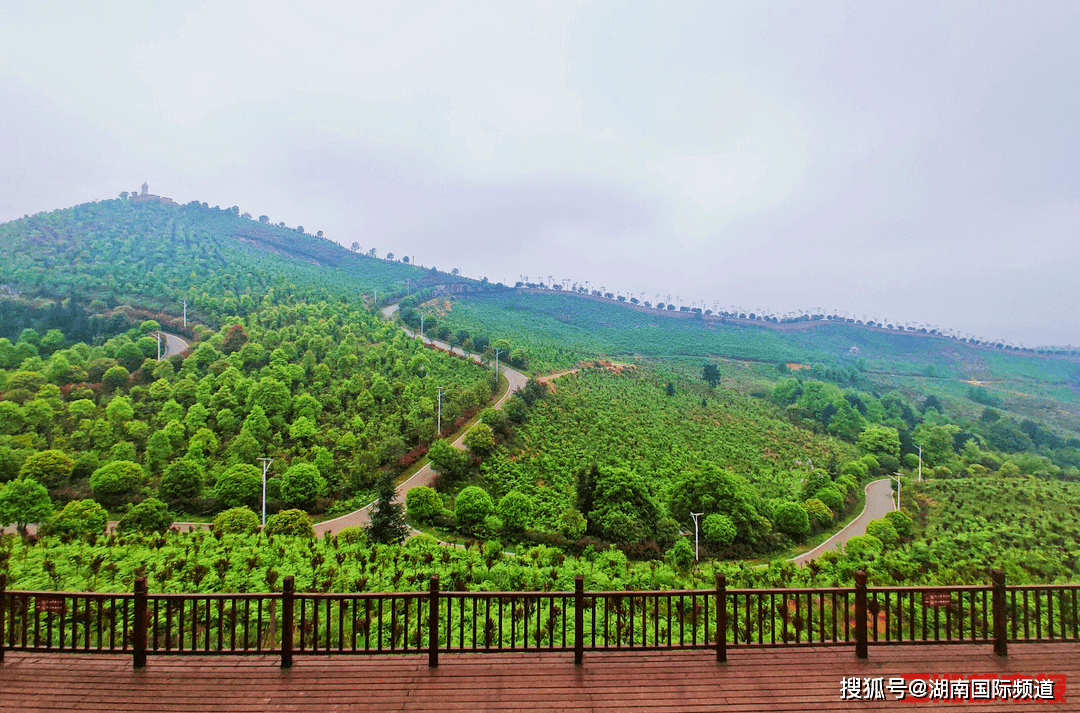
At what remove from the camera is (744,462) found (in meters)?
28.9

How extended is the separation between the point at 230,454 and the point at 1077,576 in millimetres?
33623

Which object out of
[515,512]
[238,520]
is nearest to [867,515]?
[515,512]

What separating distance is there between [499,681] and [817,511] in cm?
2183

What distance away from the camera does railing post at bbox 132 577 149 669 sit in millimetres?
4781

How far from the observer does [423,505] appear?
18.1 meters

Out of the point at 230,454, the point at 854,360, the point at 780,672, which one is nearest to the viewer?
the point at 780,672

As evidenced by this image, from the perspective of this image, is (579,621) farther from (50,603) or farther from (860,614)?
(50,603)

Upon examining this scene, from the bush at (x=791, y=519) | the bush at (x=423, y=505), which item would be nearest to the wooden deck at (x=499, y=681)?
the bush at (x=423, y=505)

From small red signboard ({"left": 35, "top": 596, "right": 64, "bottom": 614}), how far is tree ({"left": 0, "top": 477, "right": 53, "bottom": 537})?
51.6 feet

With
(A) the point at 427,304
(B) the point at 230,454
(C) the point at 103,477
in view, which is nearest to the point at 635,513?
(B) the point at 230,454

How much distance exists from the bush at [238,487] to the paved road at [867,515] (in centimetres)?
2239

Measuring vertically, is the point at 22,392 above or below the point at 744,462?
above

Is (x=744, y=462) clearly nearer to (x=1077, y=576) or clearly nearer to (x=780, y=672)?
(x=1077, y=576)

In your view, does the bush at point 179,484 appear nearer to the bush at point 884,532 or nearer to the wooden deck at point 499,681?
the wooden deck at point 499,681
